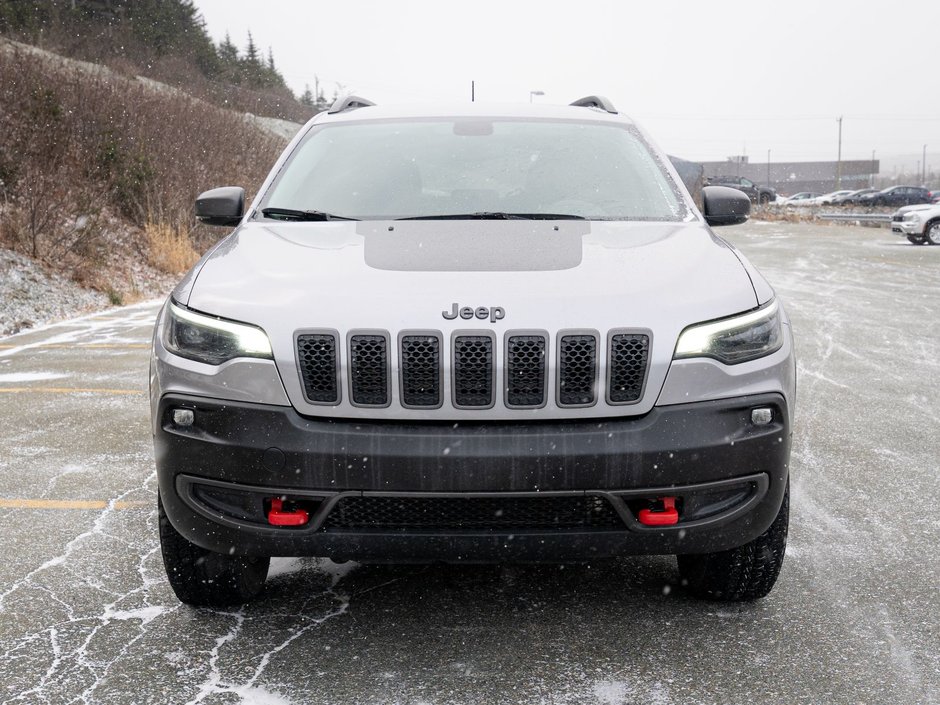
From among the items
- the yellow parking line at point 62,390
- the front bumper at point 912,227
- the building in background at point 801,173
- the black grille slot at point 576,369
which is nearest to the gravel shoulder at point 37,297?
the yellow parking line at point 62,390

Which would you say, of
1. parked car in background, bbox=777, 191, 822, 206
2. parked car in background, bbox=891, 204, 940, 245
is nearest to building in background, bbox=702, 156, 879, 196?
parked car in background, bbox=777, 191, 822, 206

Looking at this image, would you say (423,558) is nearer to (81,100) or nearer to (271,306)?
(271,306)

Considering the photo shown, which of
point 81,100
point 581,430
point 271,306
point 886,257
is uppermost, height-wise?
point 81,100

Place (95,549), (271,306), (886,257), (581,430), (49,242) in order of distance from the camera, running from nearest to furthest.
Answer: (581,430) < (271,306) < (95,549) < (49,242) < (886,257)

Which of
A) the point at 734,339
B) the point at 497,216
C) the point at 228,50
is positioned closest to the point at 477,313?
the point at 734,339

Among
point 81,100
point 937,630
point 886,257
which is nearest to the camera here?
point 937,630

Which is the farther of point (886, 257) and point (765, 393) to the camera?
point (886, 257)

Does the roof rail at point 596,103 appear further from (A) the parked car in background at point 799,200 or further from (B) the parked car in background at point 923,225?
(A) the parked car in background at point 799,200

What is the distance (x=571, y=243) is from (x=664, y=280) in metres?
0.46

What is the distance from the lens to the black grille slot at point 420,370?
2.57 m

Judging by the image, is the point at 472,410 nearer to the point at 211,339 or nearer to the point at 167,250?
the point at 211,339

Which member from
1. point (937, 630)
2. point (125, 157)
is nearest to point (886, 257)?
point (125, 157)

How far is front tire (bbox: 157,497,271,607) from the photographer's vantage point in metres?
3.00

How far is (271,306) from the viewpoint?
8.96 feet
